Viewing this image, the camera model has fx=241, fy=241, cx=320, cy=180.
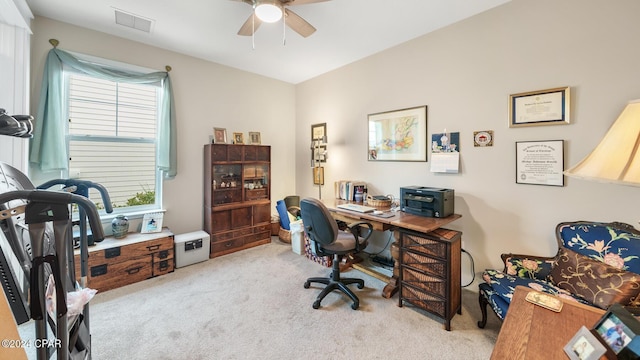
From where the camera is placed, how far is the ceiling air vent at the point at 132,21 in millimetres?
2406

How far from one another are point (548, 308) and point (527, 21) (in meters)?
2.31

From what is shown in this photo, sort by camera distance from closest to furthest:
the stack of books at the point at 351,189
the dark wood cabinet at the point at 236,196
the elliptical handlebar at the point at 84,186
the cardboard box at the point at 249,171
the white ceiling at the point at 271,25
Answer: the elliptical handlebar at the point at 84,186
the white ceiling at the point at 271,25
the stack of books at the point at 351,189
the dark wood cabinet at the point at 236,196
the cardboard box at the point at 249,171

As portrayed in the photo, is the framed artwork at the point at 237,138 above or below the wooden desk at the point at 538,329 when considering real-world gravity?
above

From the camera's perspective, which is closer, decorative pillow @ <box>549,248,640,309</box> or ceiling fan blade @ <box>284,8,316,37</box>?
decorative pillow @ <box>549,248,640,309</box>

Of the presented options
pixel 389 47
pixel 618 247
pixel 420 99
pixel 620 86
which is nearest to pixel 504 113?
pixel 620 86

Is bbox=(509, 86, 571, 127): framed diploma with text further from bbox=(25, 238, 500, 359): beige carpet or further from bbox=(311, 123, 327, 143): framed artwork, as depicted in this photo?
bbox=(311, 123, 327, 143): framed artwork

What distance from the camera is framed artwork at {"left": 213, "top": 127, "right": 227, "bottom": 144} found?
11.6 ft

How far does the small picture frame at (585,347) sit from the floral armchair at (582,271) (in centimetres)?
94

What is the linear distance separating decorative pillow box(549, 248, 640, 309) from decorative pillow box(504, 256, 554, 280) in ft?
0.18

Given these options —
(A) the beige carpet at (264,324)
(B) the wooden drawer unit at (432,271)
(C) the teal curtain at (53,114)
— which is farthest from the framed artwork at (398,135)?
(C) the teal curtain at (53,114)

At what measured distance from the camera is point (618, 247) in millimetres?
1528

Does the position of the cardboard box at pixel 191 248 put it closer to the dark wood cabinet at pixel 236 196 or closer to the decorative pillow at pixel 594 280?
the dark wood cabinet at pixel 236 196

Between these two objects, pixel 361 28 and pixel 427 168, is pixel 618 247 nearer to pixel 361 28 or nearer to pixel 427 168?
pixel 427 168

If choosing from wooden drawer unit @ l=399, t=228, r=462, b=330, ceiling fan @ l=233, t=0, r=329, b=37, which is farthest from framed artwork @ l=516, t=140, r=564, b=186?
ceiling fan @ l=233, t=0, r=329, b=37
